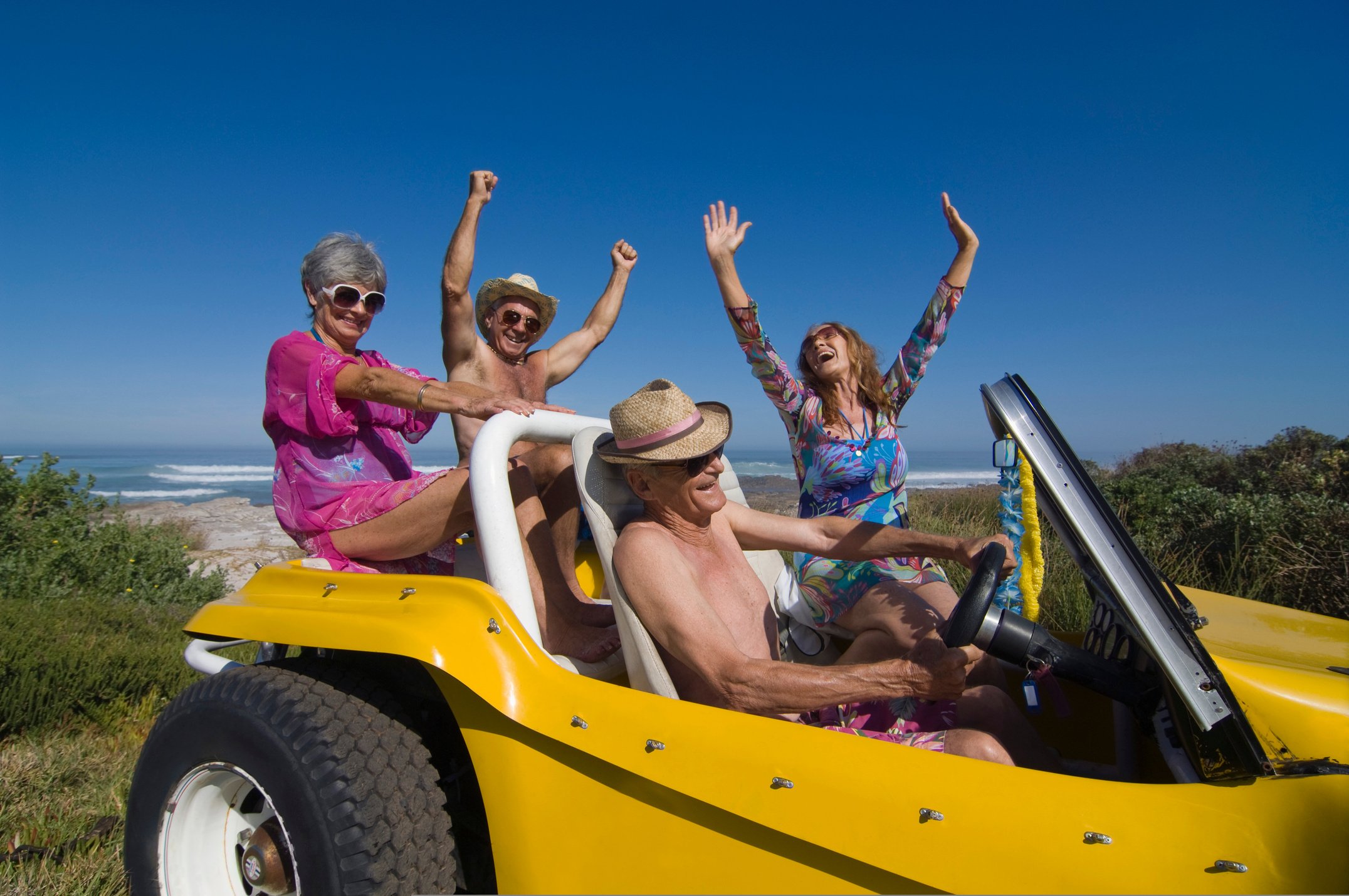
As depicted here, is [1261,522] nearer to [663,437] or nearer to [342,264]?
[663,437]

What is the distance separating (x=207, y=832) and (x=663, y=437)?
1.65 meters

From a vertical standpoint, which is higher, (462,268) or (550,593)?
(462,268)

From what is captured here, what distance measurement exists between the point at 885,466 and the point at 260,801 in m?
2.44

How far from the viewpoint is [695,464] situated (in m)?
2.09

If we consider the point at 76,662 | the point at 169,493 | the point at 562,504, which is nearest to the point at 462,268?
the point at 562,504

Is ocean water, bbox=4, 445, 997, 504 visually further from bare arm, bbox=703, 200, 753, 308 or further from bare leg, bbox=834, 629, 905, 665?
bare leg, bbox=834, 629, 905, 665

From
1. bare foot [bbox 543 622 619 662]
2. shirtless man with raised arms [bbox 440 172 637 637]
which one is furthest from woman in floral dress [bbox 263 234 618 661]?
shirtless man with raised arms [bbox 440 172 637 637]

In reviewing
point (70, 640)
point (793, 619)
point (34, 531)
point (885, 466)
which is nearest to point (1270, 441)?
point (885, 466)

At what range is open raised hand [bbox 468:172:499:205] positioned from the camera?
329 centimetres

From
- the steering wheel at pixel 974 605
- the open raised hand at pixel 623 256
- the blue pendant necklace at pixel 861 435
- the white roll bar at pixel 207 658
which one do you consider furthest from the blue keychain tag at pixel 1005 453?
the open raised hand at pixel 623 256

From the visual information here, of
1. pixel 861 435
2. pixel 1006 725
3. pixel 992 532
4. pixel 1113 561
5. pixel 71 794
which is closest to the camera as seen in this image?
pixel 1113 561

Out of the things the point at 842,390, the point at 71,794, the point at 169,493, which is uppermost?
the point at 842,390

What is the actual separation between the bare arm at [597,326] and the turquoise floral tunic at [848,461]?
75 cm

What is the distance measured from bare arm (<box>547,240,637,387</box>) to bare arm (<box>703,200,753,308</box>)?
55cm
